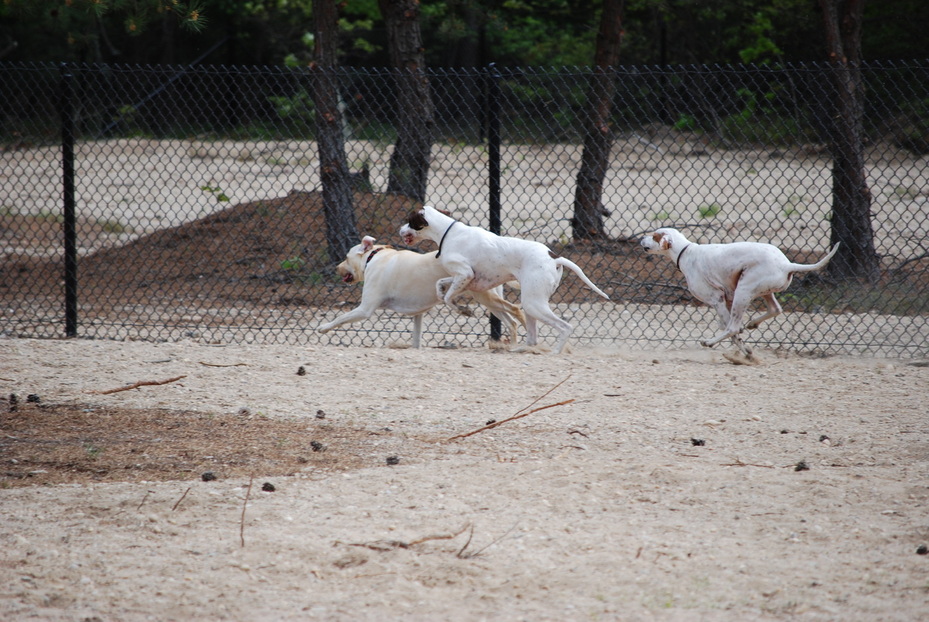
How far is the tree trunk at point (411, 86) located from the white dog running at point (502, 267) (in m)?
2.97

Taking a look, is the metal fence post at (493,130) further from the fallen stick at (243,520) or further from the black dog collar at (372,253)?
the fallen stick at (243,520)

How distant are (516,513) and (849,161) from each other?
5.63 m

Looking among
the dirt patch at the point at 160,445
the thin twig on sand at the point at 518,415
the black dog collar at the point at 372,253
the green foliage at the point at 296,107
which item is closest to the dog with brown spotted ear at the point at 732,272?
the thin twig on sand at the point at 518,415

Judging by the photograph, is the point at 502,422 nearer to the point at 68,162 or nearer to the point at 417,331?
the point at 417,331

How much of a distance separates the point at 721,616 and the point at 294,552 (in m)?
1.48

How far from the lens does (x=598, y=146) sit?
10.5 metres

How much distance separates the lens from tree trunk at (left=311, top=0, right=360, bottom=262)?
8.94 m

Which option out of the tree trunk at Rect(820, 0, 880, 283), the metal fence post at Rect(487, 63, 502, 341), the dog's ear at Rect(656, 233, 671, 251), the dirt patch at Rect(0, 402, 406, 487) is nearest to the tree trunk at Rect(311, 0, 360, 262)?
the metal fence post at Rect(487, 63, 502, 341)

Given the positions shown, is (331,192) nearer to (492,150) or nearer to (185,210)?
(492,150)

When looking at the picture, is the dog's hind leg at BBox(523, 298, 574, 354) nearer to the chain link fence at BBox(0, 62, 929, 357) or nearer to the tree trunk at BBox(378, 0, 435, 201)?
the chain link fence at BBox(0, 62, 929, 357)

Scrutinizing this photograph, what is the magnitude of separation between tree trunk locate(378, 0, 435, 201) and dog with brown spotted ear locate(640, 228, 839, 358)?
369cm

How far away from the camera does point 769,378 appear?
604 cm

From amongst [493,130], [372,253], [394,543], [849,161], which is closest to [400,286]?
[372,253]

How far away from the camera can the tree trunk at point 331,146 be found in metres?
8.94
